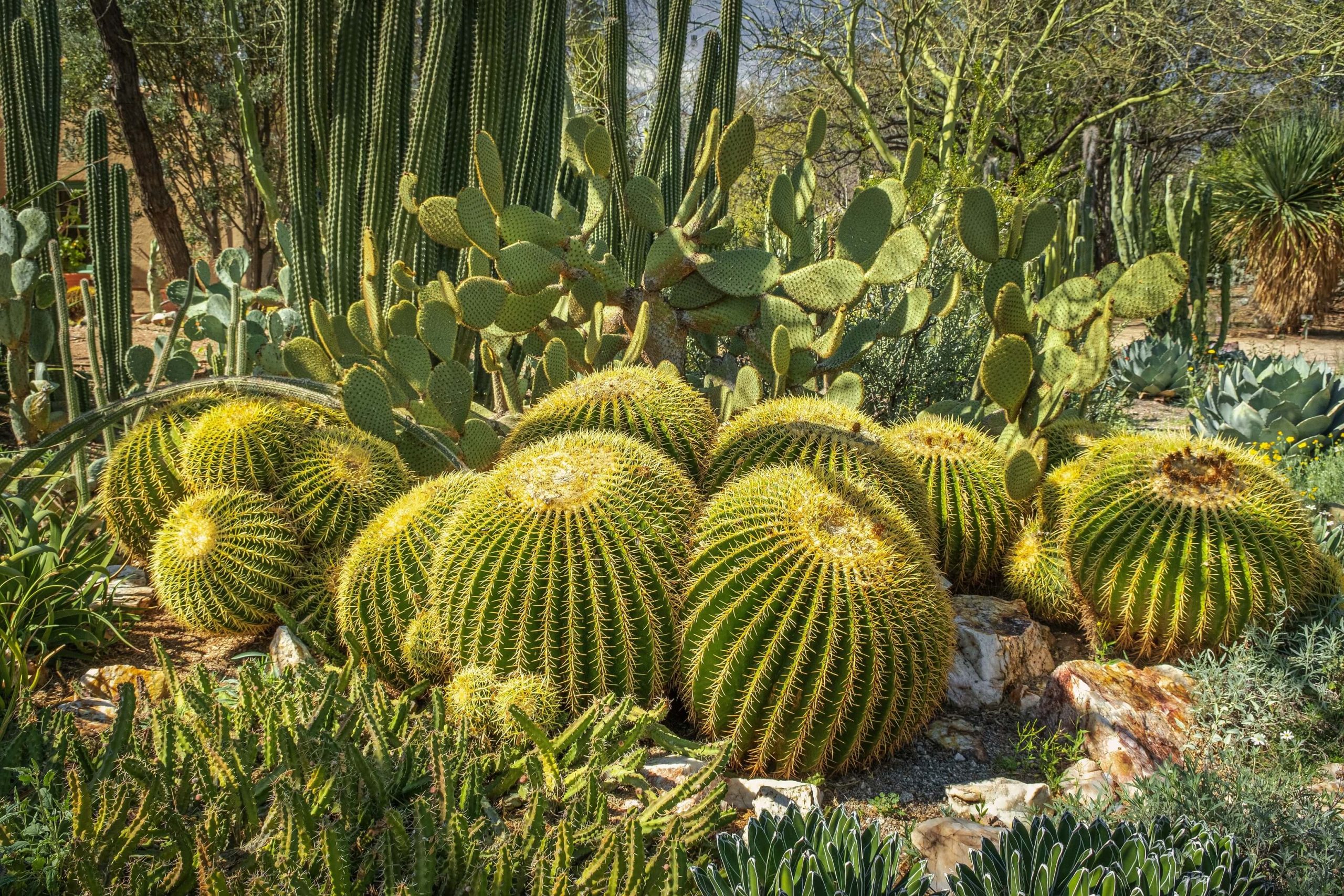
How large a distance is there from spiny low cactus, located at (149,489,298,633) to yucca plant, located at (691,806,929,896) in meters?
1.65

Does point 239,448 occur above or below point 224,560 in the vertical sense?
above

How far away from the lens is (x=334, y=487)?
9.67 ft

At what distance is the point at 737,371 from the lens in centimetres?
421

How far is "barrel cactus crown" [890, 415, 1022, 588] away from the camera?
10.7 feet

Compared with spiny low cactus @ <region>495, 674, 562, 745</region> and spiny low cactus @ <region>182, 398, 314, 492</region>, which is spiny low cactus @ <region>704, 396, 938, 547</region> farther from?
spiny low cactus @ <region>182, 398, 314, 492</region>

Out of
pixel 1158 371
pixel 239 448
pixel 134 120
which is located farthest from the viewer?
pixel 134 120

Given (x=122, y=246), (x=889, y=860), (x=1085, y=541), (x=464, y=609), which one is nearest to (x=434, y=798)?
(x=464, y=609)

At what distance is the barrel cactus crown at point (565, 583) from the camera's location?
7.56 feet

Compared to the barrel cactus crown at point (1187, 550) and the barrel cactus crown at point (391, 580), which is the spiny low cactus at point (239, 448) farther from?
the barrel cactus crown at point (1187, 550)

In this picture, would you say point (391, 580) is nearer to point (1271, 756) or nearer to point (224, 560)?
point (224, 560)

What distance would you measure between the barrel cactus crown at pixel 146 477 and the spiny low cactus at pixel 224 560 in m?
0.26

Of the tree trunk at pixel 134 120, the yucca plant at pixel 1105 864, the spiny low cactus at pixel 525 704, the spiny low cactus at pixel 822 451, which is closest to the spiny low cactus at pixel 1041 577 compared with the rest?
the spiny low cactus at pixel 822 451

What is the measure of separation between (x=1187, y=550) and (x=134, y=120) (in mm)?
9960

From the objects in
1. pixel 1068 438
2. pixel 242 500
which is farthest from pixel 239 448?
pixel 1068 438
